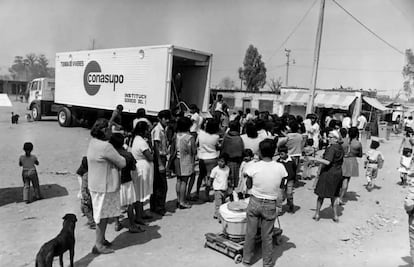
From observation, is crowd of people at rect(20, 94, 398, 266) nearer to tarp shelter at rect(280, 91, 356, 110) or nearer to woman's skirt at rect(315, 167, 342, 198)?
woman's skirt at rect(315, 167, 342, 198)

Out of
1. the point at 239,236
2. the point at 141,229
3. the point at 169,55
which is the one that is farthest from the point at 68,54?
the point at 239,236

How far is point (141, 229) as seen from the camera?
4824 mm

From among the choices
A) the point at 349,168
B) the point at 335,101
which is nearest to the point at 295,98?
the point at 335,101

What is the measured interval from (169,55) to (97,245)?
25.0 feet

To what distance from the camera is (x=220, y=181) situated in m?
5.32

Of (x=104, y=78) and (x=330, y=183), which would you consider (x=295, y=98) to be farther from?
(x=330, y=183)

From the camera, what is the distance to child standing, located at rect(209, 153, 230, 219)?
532 cm

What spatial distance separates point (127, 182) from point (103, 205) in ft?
2.04

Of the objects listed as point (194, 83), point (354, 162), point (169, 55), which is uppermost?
point (169, 55)

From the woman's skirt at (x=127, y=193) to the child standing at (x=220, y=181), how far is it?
1370 mm

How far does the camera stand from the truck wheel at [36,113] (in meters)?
18.6

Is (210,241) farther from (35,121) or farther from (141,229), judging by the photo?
(35,121)

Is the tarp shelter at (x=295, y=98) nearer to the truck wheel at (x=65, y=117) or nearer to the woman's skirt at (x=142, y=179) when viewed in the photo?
the truck wheel at (x=65, y=117)

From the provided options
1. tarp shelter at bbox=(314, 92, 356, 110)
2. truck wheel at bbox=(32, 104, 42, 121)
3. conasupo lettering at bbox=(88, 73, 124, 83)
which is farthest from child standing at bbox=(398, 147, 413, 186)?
truck wheel at bbox=(32, 104, 42, 121)
